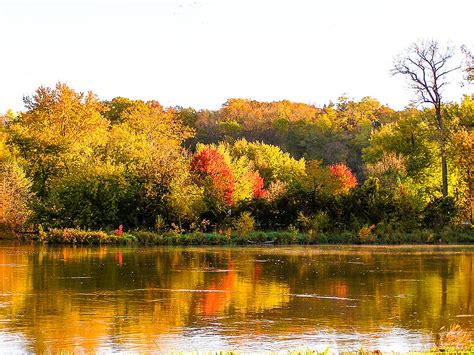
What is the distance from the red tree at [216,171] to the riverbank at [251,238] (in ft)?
11.2

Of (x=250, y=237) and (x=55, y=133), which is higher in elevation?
(x=55, y=133)

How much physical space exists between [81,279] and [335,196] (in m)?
22.1

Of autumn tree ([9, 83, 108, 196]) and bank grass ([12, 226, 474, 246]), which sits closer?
bank grass ([12, 226, 474, 246])

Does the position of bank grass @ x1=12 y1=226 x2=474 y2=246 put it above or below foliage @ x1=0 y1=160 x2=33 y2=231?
below

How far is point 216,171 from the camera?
152ft

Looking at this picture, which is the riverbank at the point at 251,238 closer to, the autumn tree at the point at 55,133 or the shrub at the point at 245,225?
the shrub at the point at 245,225

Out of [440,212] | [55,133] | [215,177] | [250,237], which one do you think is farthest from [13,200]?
[440,212]

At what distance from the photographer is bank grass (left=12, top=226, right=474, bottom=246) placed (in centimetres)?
4075

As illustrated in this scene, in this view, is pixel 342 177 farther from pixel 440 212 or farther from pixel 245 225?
pixel 245 225

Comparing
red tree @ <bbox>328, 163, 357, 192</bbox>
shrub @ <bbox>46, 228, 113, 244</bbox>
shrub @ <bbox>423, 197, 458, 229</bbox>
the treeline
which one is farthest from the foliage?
shrub @ <bbox>423, 197, 458, 229</bbox>

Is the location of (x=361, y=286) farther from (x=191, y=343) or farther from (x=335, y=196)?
(x=335, y=196)

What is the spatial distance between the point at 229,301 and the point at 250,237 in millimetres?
21597

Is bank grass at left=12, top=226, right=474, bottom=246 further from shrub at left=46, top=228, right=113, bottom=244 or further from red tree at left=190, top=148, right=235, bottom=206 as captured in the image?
red tree at left=190, top=148, right=235, bottom=206

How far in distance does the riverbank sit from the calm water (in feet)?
22.2
